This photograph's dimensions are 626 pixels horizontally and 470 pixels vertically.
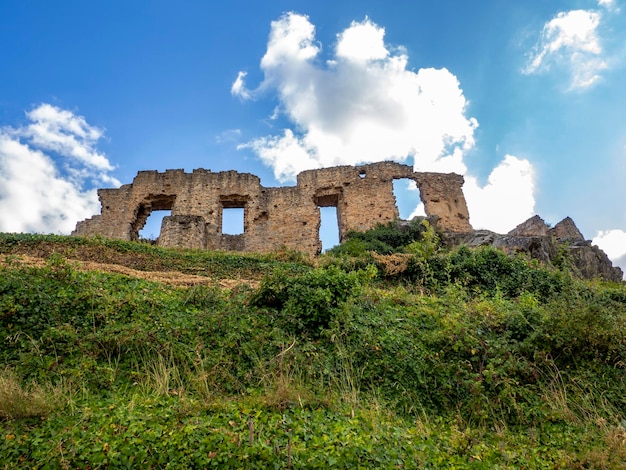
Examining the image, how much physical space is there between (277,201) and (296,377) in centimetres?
1660

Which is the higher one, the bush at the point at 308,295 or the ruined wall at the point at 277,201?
the ruined wall at the point at 277,201

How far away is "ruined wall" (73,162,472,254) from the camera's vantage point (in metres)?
20.1

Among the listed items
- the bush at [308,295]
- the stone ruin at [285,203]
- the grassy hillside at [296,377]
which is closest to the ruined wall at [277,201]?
the stone ruin at [285,203]

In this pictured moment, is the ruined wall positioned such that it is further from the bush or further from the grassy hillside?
the bush

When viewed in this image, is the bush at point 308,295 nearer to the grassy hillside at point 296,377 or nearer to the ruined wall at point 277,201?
the grassy hillside at point 296,377

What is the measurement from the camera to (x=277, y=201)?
68.5 ft

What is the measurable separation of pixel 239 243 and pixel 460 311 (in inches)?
551

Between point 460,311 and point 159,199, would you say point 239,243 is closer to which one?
point 159,199

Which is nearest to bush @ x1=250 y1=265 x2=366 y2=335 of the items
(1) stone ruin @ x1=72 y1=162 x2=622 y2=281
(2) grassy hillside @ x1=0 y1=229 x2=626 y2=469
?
(2) grassy hillside @ x1=0 y1=229 x2=626 y2=469

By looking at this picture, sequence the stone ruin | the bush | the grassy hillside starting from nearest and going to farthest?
the grassy hillside
the bush
the stone ruin

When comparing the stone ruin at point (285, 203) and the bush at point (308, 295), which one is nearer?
the bush at point (308, 295)

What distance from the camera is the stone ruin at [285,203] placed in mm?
20047

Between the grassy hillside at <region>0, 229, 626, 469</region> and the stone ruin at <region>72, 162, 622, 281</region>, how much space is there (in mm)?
12715

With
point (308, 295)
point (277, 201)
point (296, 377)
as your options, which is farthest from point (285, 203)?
point (296, 377)
